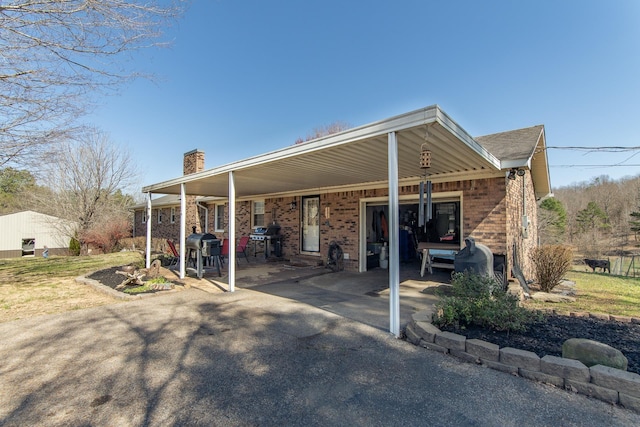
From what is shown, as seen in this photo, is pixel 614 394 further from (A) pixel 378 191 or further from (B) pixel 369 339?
(A) pixel 378 191

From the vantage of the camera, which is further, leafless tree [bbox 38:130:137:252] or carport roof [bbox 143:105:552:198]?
leafless tree [bbox 38:130:137:252]

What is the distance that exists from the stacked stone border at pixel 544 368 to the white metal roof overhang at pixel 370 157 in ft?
8.16

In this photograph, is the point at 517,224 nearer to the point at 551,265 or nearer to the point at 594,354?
the point at 551,265

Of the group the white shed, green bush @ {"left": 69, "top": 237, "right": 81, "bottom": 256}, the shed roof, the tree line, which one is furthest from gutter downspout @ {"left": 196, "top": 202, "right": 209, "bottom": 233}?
the tree line

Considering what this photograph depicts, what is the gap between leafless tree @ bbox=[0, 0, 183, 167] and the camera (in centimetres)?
484

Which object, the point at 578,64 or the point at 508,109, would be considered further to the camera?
the point at 508,109

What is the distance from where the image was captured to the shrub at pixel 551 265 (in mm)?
8273

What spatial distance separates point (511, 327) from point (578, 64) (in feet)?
30.1

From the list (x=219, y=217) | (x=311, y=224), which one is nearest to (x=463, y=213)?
(x=311, y=224)

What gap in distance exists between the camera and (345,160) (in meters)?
5.65

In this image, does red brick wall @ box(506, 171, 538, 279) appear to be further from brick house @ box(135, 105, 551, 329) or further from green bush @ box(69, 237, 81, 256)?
green bush @ box(69, 237, 81, 256)

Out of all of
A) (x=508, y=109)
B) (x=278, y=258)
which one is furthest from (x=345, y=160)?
(x=508, y=109)

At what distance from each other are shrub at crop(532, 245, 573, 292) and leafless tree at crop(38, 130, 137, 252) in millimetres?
21149

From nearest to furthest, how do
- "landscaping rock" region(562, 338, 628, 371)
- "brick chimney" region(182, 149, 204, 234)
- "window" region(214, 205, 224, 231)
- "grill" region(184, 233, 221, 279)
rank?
"landscaping rock" region(562, 338, 628, 371) → "grill" region(184, 233, 221, 279) → "window" region(214, 205, 224, 231) → "brick chimney" region(182, 149, 204, 234)
